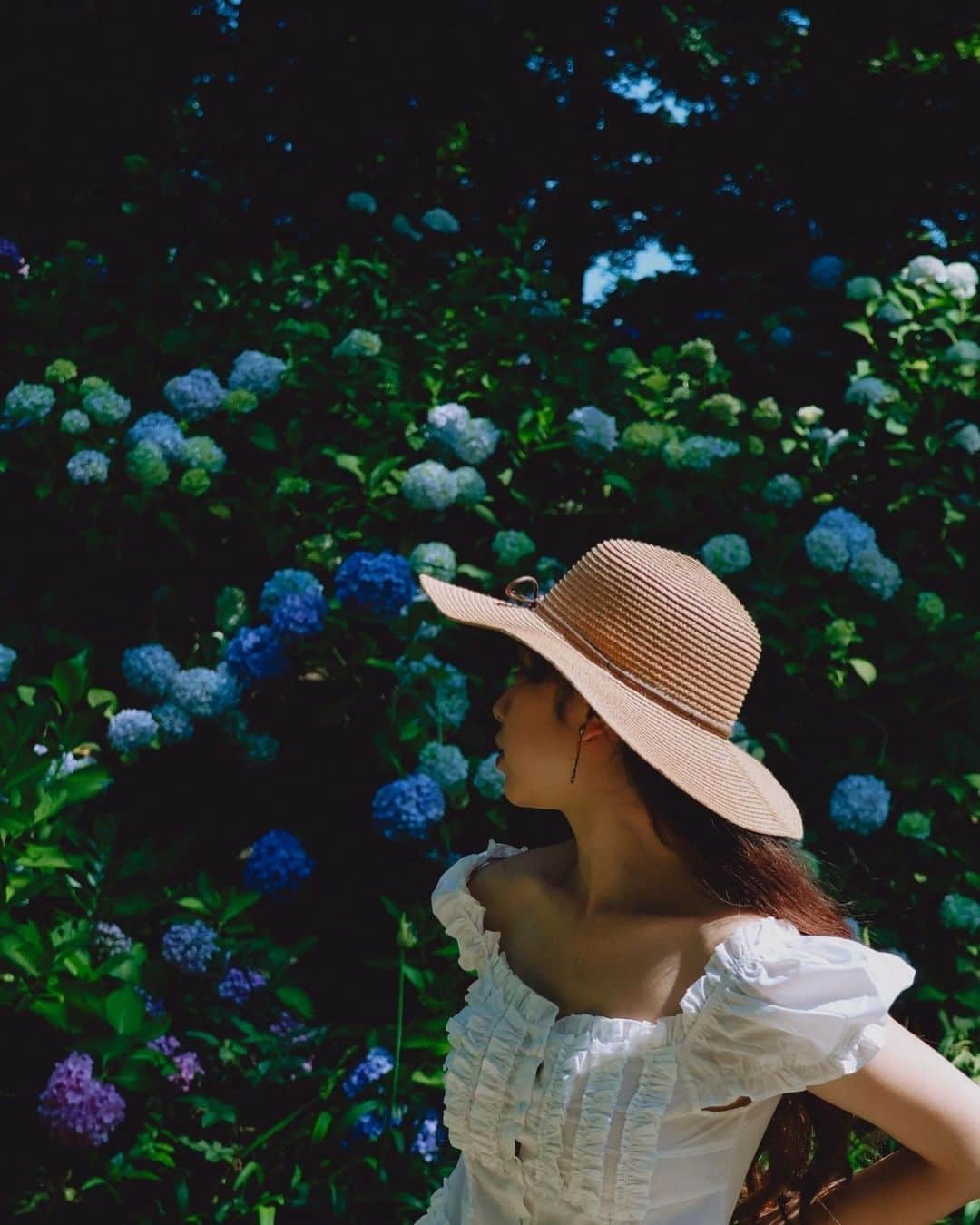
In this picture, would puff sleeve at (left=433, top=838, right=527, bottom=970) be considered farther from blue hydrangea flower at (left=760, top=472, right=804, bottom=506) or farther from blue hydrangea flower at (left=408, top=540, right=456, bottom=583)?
blue hydrangea flower at (left=760, top=472, right=804, bottom=506)

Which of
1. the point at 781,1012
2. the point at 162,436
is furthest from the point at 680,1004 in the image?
the point at 162,436

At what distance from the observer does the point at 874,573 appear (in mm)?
2564

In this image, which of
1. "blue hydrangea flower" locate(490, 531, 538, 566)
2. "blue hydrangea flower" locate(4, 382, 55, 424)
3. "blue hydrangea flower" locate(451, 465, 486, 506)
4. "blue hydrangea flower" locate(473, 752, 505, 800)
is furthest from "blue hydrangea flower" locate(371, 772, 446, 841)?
"blue hydrangea flower" locate(4, 382, 55, 424)

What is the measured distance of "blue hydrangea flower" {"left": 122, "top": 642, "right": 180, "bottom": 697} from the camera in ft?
8.29

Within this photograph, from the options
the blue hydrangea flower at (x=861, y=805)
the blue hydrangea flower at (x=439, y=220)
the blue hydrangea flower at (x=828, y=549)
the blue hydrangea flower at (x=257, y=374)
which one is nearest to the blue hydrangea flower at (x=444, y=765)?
the blue hydrangea flower at (x=861, y=805)

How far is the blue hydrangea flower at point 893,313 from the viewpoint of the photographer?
10.3 feet

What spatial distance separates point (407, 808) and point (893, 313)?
1.85m

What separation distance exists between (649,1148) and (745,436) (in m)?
1.92

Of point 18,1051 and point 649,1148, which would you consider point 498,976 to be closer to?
point 649,1148

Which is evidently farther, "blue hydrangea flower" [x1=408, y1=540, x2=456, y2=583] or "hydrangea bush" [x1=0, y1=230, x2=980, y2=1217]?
"blue hydrangea flower" [x1=408, y1=540, x2=456, y2=583]

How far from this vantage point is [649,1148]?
50.3 inches

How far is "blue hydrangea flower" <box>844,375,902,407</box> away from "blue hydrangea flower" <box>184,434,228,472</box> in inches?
57.9

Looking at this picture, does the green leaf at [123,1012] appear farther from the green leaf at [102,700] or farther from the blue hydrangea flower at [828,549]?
the blue hydrangea flower at [828,549]

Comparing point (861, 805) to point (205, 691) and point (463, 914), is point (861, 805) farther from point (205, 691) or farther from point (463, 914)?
point (205, 691)
